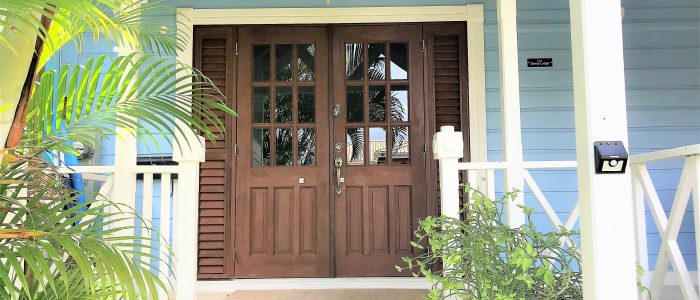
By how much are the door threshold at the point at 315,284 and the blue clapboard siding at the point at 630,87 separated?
0.98 m

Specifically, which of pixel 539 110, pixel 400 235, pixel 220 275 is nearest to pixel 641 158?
pixel 539 110

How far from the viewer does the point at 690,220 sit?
11.9ft

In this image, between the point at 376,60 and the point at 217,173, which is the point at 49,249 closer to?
the point at 217,173

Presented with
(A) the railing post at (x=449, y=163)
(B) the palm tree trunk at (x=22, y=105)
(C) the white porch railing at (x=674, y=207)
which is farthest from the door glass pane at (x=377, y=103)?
(B) the palm tree trunk at (x=22, y=105)

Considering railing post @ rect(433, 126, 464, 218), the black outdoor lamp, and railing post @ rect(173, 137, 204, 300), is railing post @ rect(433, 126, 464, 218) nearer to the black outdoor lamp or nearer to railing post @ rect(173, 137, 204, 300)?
railing post @ rect(173, 137, 204, 300)

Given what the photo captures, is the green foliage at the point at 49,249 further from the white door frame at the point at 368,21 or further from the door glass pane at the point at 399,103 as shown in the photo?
the door glass pane at the point at 399,103

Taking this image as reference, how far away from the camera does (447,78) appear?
3730 millimetres

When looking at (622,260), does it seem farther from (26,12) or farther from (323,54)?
(323,54)

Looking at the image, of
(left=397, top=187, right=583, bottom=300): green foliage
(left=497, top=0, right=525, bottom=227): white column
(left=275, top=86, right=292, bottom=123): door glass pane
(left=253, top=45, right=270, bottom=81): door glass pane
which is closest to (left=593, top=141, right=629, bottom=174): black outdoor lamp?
(left=397, top=187, right=583, bottom=300): green foliage

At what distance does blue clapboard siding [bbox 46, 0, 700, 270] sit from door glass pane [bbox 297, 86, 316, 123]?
2.05ft

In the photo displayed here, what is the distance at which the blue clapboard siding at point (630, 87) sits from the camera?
12.0ft

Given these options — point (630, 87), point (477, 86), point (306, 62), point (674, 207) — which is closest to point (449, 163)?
point (674, 207)

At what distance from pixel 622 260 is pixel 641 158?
1.23 metres

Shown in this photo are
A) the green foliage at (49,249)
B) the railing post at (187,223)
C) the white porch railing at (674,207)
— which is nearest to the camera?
the green foliage at (49,249)
